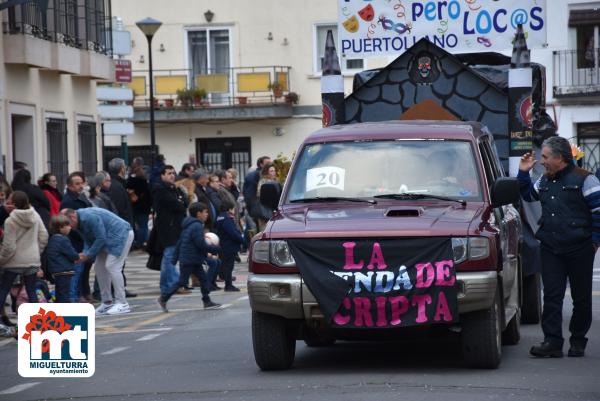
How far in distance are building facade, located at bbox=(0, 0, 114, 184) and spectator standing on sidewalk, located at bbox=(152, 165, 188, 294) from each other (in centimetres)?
457

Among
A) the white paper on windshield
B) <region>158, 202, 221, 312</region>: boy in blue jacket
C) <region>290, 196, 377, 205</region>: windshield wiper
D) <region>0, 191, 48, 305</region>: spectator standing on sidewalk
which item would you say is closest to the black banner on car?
<region>290, 196, 377, 205</region>: windshield wiper

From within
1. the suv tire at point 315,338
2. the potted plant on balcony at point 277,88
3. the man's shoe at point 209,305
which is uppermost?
the potted plant on balcony at point 277,88

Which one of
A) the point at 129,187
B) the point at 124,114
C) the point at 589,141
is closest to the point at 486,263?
the point at 129,187

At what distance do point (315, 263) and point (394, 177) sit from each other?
144 centimetres

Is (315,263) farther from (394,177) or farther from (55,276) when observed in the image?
(55,276)

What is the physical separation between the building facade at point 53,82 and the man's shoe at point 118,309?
6.13 metres

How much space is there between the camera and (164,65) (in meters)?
47.0

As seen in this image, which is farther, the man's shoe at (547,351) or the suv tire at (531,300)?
the suv tire at (531,300)

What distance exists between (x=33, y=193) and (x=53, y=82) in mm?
9251

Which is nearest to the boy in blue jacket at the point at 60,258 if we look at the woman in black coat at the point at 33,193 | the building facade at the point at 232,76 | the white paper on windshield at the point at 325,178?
the woman in black coat at the point at 33,193

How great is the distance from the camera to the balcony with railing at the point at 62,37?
25.8 metres

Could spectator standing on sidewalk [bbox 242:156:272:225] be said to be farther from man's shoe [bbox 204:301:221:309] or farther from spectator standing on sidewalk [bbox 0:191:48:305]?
spectator standing on sidewalk [bbox 0:191:48:305]

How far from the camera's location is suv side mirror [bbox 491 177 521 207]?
11.8m

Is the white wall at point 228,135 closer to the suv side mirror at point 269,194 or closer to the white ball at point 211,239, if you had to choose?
the white ball at point 211,239
